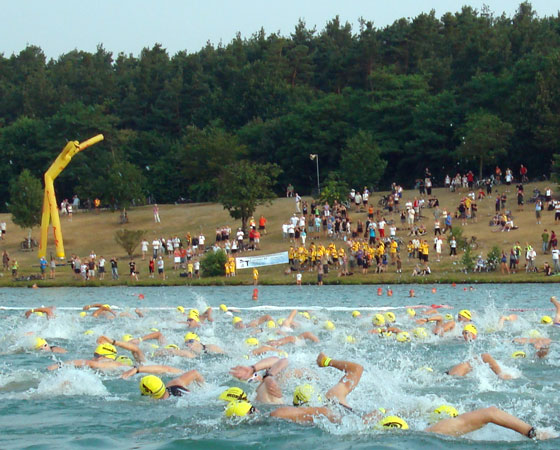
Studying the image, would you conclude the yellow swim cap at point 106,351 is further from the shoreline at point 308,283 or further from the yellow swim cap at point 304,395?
the shoreline at point 308,283

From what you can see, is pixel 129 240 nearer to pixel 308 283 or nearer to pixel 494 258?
pixel 308 283

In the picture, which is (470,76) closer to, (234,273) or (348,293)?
(234,273)

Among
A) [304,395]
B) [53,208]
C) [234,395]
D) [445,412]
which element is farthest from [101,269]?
[445,412]

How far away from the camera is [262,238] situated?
50.3 meters

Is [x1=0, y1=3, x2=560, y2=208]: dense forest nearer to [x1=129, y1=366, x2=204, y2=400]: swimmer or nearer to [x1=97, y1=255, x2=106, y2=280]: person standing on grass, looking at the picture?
[x1=97, y1=255, x2=106, y2=280]: person standing on grass

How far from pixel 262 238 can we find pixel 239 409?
38.8m

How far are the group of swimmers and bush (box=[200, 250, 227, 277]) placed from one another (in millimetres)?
19256

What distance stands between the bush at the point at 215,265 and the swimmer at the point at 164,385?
28323 millimetres

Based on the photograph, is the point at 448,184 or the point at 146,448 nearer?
the point at 146,448

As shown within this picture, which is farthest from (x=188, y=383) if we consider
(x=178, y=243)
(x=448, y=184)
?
(x=448, y=184)

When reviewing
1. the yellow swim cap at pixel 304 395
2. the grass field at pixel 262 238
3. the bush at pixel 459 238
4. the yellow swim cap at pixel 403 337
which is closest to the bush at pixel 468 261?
the grass field at pixel 262 238

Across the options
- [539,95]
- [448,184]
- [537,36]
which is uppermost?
[537,36]

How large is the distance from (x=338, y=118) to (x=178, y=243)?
31.5 metres

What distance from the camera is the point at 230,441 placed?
10891mm
